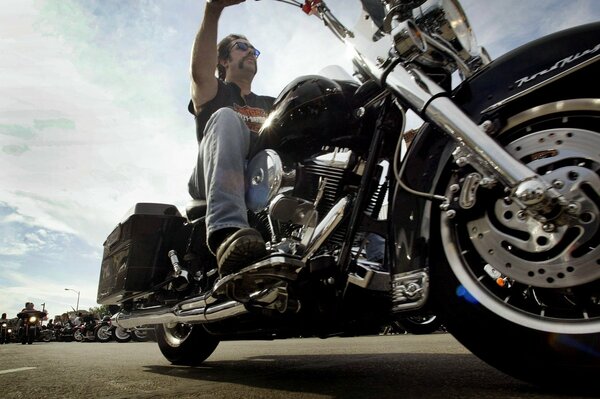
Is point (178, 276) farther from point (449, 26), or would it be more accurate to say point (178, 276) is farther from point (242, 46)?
point (449, 26)

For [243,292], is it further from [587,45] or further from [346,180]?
[587,45]

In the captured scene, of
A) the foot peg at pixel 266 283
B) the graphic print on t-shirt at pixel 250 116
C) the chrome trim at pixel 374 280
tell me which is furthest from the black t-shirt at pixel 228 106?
the chrome trim at pixel 374 280

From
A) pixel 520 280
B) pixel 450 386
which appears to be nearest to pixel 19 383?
pixel 450 386

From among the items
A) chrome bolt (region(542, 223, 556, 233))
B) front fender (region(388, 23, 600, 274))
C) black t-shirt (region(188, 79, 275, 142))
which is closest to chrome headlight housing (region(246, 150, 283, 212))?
front fender (region(388, 23, 600, 274))

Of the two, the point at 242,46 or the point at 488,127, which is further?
the point at 242,46

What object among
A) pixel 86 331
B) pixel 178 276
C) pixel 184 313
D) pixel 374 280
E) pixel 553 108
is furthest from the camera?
pixel 86 331

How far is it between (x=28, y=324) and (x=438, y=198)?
2238 cm

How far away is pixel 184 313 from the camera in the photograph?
8.05 feet

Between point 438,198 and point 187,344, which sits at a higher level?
point 438,198

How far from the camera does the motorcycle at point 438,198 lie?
47.6 inches

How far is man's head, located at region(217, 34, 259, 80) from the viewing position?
132 inches

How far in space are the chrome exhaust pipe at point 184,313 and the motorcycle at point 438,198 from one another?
0.02 meters


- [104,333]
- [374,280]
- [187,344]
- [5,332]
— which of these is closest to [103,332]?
[104,333]

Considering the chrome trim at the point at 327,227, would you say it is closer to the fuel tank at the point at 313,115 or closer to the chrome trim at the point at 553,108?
the fuel tank at the point at 313,115
